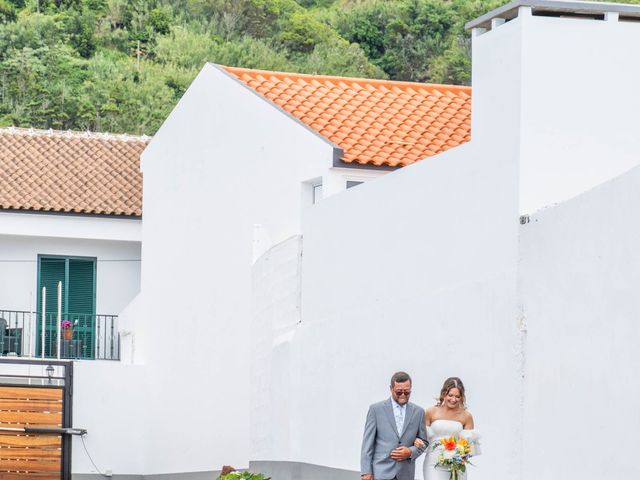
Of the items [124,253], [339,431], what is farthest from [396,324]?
[124,253]

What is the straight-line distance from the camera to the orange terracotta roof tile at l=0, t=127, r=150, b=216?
30.8 m

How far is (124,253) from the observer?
31.6 meters

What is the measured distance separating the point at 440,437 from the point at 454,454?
16.8 inches

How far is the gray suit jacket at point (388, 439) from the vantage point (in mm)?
13398

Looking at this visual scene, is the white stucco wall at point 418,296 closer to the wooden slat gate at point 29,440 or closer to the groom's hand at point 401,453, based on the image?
the groom's hand at point 401,453

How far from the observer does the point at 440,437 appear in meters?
13.5

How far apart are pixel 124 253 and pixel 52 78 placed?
2086 cm

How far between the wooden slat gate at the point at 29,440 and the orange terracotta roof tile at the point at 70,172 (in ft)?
17.1

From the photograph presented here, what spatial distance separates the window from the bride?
17661mm

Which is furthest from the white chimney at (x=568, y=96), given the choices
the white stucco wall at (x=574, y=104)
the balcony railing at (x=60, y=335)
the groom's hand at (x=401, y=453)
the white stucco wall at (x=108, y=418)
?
the balcony railing at (x=60, y=335)

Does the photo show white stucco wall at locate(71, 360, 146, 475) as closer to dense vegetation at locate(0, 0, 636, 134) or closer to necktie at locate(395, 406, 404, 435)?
necktie at locate(395, 406, 404, 435)

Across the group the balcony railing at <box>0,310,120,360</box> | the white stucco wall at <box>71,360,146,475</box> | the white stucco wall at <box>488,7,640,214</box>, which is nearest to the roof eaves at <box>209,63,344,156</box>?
the white stucco wall at <box>488,7,640,214</box>

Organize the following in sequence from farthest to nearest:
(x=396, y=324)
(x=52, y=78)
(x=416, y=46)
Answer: (x=416, y=46) → (x=52, y=78) → (x=396, y=324)

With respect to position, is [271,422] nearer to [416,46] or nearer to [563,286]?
[563,286]
